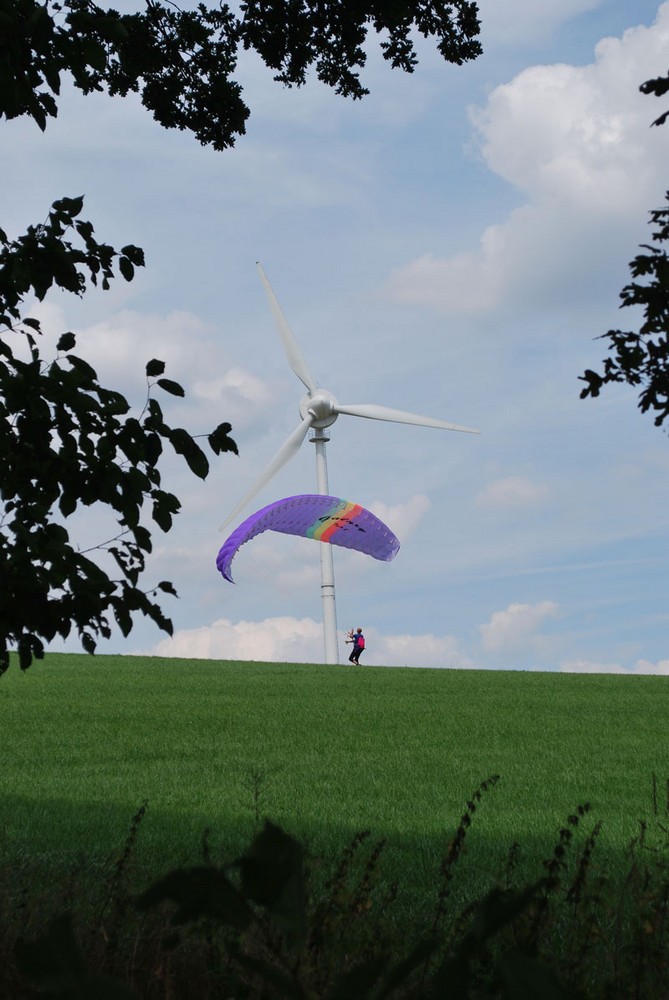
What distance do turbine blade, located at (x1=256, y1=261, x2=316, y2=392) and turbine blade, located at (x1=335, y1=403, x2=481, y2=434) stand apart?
6.72 feet

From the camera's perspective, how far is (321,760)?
48.4ft

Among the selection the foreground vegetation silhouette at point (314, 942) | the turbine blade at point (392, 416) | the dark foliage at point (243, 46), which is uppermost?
the turbine blade at point (392, 416)

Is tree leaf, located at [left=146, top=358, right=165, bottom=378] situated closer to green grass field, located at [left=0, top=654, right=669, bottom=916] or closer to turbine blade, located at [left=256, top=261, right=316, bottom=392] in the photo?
green grass field, located at [left=0, top=654, right=669, bottom=916]

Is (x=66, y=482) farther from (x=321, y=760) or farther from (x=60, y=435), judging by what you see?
(x=321, y=760)

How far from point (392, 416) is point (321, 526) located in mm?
5458

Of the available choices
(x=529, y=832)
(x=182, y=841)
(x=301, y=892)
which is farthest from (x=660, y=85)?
(x=529, y=832)

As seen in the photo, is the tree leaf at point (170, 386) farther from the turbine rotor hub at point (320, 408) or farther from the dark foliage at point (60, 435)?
the turbine rotor hub at point (320, 408)

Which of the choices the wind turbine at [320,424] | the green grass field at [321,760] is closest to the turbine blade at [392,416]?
the wind turbine at [320,424]

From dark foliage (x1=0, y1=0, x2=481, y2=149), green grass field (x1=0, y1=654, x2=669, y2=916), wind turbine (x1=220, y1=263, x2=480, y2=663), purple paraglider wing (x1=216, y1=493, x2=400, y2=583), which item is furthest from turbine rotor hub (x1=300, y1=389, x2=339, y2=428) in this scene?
dark foliage (x1=0, y1=0, x2=481, y2=149)

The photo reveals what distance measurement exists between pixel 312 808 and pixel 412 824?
4.56 ft

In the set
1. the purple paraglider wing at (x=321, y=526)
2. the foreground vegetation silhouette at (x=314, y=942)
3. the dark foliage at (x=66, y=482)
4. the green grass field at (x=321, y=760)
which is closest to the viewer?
the foreground vegetation silhouette at (x=314, y=942)

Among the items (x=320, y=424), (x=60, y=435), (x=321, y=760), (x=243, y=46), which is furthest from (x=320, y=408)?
(x=60, y=435)

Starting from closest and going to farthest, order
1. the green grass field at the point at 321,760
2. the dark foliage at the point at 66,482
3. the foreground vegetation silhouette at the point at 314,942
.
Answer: the foreground vegetation silhouette at the point at 314,942 → the dark foliage at the point at 66,482 → the green grass field at the point at 321,760

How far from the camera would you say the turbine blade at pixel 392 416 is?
37812 millimetres
